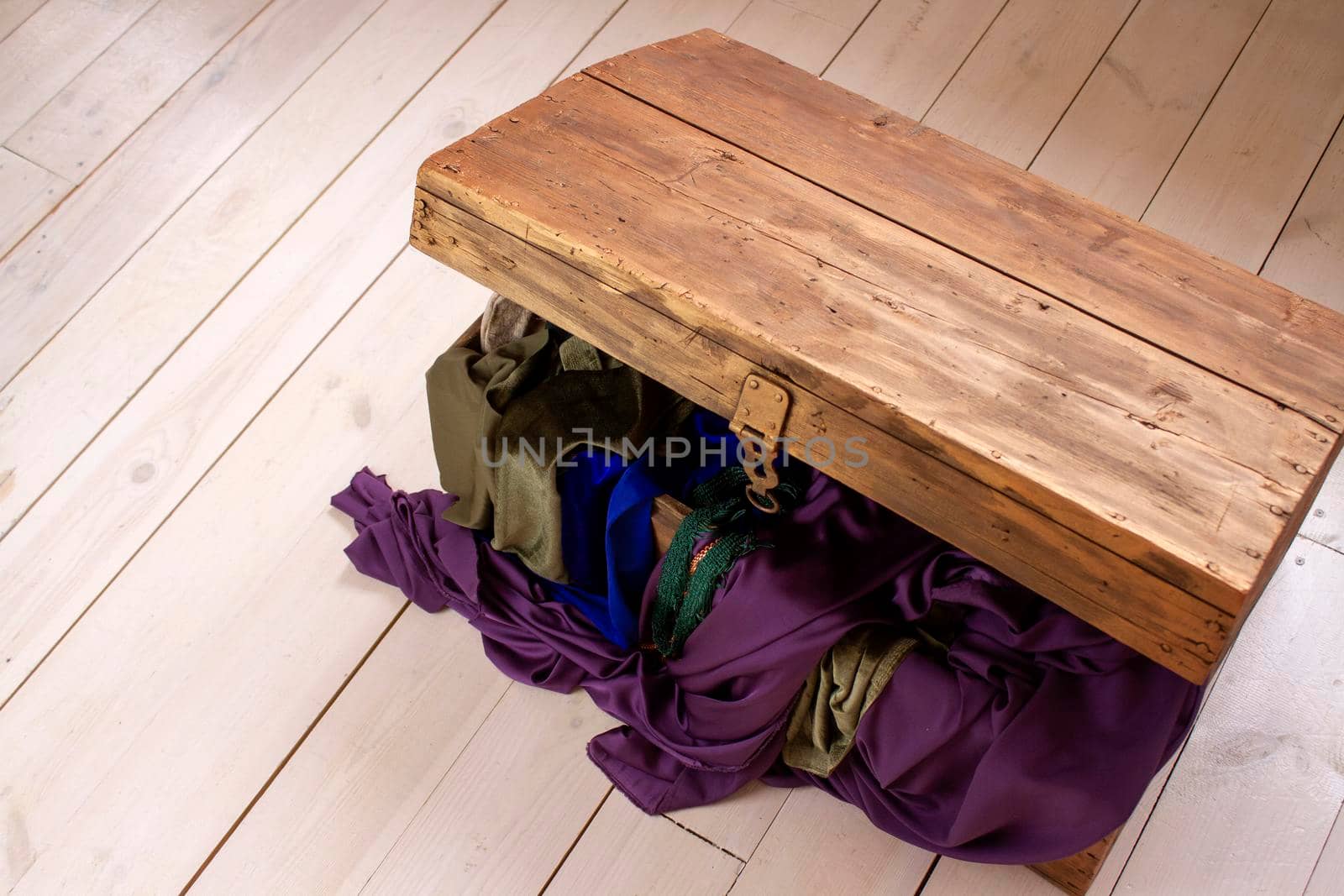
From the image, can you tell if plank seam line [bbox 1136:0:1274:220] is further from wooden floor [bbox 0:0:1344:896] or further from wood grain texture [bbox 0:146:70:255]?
wood grain texture [bbox 0:146:70:255]

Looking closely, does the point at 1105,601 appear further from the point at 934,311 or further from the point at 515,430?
the point at 515,430

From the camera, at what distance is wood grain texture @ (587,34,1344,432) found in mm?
1071

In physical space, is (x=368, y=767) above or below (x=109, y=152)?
below

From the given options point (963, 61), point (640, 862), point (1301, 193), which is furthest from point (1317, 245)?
point (640, 862)

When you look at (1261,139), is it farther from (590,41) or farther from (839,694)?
(839,694)

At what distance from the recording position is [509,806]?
135cm

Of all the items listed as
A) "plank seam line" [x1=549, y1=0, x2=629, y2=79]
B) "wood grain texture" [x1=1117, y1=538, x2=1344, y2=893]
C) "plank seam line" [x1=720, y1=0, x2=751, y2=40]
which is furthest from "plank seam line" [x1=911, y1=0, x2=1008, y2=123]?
"wood grain texture" [x1=1117, y1=538, x2=1344, y2=893]

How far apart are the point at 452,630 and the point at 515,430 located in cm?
31

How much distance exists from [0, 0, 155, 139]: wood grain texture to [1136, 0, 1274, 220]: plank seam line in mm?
1656

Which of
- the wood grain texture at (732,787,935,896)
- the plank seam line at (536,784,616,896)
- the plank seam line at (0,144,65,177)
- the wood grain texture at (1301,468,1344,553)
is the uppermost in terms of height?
the plank seam line at (0,144,65,177)

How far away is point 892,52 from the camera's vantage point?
1.95 meters

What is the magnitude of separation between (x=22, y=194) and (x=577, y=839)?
4.30 ft

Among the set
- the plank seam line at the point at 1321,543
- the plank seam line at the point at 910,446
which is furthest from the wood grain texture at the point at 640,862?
the plank seam line at the point at 1321,543

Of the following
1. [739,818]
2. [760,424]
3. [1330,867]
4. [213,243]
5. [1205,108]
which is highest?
[760,424]
